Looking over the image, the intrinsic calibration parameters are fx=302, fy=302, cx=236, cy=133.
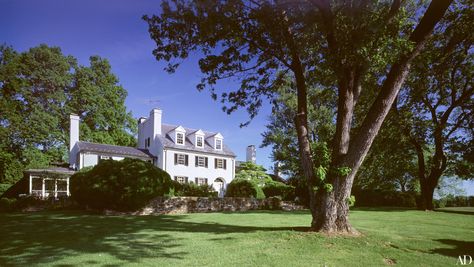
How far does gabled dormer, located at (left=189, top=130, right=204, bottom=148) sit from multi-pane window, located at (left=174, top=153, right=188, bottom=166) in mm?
2554

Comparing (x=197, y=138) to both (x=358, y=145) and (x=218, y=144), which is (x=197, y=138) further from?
(x=358, y=145)

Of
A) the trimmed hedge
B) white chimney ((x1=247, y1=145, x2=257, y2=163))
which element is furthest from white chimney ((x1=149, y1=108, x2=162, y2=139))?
the trimmed hedge

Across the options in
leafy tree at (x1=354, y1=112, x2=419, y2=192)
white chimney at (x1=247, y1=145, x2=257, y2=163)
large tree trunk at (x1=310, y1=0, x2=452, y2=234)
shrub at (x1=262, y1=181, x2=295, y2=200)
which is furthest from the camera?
white chimney at (x1=247, y1=145, x2=257, y2=163)

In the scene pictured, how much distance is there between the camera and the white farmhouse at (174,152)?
113ft

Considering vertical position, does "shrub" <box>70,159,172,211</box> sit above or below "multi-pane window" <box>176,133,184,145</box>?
below

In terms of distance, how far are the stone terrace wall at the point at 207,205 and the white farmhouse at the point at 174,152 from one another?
13015mm

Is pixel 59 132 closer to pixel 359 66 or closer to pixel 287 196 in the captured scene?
pixel 287 196

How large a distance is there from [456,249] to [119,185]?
1588 centimetres

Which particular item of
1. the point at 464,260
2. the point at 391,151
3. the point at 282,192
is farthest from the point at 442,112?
the point at 464,260

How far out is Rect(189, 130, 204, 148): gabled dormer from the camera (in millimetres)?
40125

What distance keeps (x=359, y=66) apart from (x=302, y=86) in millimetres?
2129

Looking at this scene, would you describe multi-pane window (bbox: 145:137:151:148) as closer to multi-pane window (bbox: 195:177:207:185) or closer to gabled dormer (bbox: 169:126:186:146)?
gabled dormer (bbox: 169:126:186:146)

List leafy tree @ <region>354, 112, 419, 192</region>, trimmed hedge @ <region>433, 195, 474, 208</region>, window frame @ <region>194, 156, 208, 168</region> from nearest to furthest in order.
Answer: leafy tree @ <region>354, 112, 419, 192</region> < window frame @ <region>194, 156, 208, 168</region> < trimmed hedge @ <region>433, 195, 474, 208</region>

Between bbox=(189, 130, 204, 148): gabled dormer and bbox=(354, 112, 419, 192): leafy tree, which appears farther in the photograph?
bbox=(189, 130, 204, 148): gabled dormer
